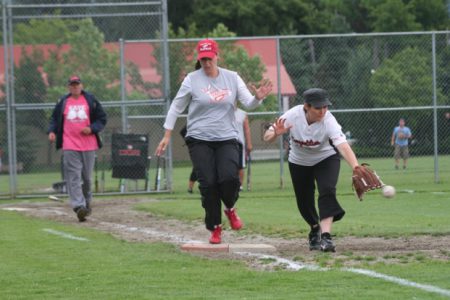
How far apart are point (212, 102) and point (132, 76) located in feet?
37.1

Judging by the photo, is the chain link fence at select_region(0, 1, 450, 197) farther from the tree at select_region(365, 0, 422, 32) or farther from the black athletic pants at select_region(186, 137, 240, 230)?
the tree at select_region(365, 0, 422, 32)

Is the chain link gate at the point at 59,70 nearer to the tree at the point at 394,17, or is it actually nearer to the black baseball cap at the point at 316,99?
the black baseball cap at the point at 316,99

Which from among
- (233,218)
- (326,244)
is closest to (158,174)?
(233,218)

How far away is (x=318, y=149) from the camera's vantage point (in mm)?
9984

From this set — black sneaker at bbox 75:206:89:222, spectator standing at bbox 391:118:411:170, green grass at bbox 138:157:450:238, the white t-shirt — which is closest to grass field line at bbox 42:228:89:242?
black sneaker at bbox 75:206:89:222

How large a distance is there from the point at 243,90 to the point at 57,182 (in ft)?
37.6

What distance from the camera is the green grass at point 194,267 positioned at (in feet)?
24.6

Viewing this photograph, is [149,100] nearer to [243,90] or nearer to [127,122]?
[127,122]

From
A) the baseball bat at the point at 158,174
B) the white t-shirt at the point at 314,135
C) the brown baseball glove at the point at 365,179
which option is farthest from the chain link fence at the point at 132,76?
the brown baseball glove at the point at 365,179

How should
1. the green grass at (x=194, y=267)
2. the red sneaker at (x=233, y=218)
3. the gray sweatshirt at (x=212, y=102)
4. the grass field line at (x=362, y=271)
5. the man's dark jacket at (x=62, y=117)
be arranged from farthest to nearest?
the man's dark jacket at (x=62, y=117) → the red sneaker at (x=233, y=218) → the gray sweatshirt at (x=212, y=102) → the green grass at (x=194, y=267) → the grass field line at (x=362, y=271)

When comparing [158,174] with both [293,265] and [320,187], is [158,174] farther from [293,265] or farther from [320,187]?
[293,265]

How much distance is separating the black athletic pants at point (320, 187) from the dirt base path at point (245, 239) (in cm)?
35

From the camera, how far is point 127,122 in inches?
840

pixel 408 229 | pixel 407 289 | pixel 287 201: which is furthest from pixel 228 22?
pixel 407 289
